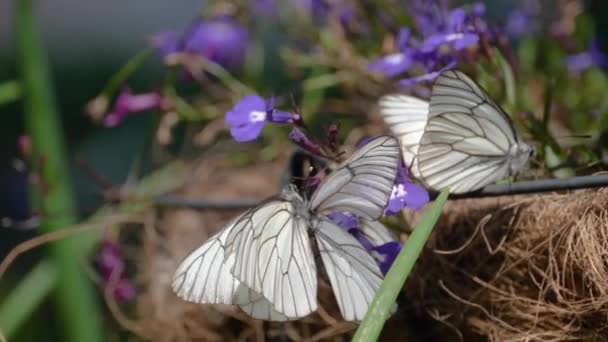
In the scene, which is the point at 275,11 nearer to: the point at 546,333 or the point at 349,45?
the point at 349,45

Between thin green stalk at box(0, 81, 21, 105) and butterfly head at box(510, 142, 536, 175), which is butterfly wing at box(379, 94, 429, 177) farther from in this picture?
thin green stalk at box(0, 81, 21, 105)

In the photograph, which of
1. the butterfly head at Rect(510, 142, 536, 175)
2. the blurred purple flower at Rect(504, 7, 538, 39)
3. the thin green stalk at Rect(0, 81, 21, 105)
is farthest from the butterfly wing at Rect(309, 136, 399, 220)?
the blurred purple flower at Rect(504, 7, 538, 39)

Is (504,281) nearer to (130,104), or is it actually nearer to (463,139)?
(463,139)

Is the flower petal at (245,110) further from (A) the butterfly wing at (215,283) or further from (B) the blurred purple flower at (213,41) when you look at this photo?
(B) the blurred purple flower at (213,41)

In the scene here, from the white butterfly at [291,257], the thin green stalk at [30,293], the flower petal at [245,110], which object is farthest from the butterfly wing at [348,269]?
the thin green stalk at [30,293]

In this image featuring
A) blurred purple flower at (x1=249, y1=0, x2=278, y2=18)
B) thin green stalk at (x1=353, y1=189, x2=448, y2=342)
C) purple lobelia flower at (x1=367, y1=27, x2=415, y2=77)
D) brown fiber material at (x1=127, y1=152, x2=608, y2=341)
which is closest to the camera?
thin green stalk at (x1=353, y1=189, x2=448, y2=342)

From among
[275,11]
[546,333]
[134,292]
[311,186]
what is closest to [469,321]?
[546,333]

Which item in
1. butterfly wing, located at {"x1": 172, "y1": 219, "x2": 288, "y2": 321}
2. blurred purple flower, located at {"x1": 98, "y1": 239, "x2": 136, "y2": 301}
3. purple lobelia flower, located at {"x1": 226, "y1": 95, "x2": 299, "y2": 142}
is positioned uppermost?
purple lobelia flower, located at {"x1": 226, "y1": 95, "x2": 299, "y2": 142}
